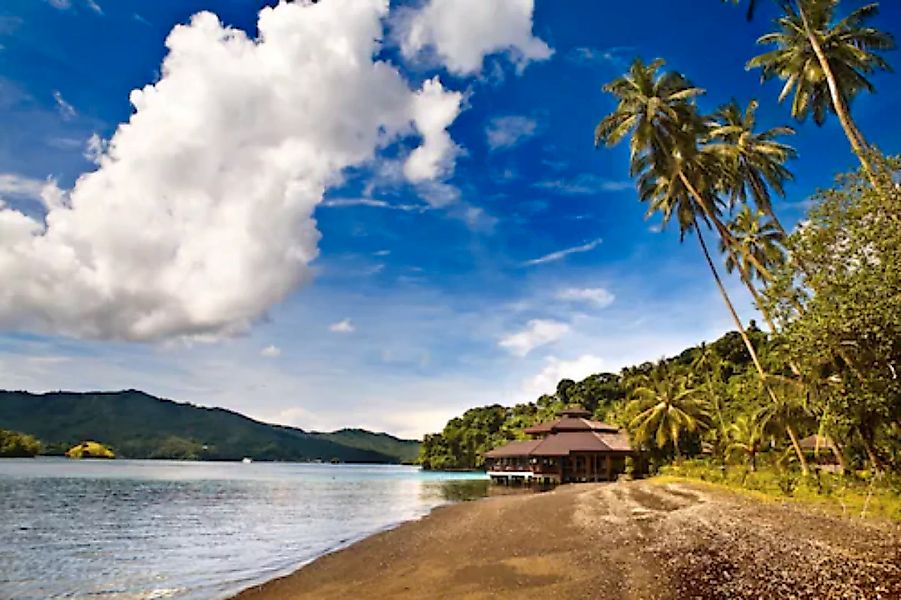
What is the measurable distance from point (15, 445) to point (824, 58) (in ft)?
509

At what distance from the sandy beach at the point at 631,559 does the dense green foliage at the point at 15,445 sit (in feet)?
449

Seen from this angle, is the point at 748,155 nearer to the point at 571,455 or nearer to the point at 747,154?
the point at 747,154

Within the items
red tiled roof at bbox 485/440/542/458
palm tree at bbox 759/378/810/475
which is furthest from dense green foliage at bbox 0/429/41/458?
palm tree at bbox 759/378/810/475

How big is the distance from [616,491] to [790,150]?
19423mm

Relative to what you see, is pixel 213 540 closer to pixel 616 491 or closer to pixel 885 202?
pixel 616 491

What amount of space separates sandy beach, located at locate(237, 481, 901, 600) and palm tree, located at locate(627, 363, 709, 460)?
2116cm

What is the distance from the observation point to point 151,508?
3700 cm

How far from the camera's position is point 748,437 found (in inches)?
1399

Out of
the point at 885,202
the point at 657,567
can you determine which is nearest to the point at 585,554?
the point at 657,567

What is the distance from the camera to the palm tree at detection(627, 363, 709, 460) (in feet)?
141

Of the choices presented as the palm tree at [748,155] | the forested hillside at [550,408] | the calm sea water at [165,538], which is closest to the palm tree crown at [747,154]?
the palm tree at [748,155]

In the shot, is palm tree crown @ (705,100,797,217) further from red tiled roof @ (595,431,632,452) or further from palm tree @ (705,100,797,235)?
red tiled roof @ (595,431,632,452)

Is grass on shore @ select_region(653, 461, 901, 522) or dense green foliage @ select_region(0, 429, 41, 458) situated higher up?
grass on shore @ select_region(653, 461, 901, 522)

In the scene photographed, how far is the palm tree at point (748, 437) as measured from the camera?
3259 cm
